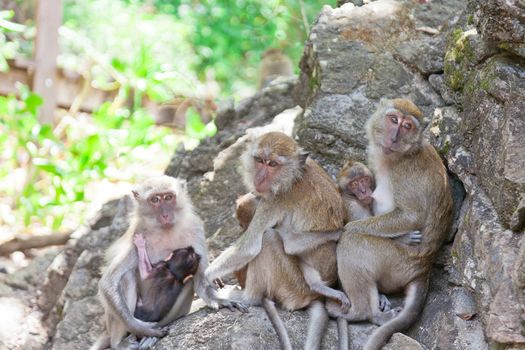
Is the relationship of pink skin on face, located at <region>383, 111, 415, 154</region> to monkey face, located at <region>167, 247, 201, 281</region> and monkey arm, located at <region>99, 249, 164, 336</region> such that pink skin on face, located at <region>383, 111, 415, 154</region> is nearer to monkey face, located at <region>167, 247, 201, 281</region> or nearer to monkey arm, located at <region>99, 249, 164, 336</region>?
monkey face, located at <region>167, 247, 201, 281</region>

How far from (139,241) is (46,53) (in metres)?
6.42

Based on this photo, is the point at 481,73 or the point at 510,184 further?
the point at 481,73

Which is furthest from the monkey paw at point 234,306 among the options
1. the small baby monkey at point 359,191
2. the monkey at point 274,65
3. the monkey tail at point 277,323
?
the monkey at point 274,65

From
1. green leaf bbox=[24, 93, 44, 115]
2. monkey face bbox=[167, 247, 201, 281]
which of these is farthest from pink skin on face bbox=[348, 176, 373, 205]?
green leaf bbox=[24, 93, 44, 115]

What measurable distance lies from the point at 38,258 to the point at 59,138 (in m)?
3.05

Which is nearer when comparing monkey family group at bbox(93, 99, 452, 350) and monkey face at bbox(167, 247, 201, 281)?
monkey family group at bbox(93, 99, 452, 350)

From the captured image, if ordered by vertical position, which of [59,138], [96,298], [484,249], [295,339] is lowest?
[59,138]

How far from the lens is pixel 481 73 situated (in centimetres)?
552

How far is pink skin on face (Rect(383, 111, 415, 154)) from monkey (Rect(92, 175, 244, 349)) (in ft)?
4.72

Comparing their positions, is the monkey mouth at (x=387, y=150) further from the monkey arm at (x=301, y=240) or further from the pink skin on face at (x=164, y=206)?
the pink skin on face at (x=164, y=206)

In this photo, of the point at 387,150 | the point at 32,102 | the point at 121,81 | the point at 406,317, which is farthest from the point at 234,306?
the point at 121,81

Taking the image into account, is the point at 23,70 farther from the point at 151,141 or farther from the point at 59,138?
the point at 151,141

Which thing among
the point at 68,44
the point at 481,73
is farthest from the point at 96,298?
the point at 68,44

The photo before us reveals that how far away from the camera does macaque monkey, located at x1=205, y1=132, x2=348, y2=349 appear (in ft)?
19.1
